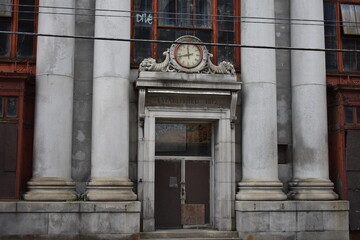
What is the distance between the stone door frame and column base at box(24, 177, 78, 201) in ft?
7.64

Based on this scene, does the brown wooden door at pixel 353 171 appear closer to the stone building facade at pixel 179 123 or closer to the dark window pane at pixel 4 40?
the stone building facade at pixel 179 123

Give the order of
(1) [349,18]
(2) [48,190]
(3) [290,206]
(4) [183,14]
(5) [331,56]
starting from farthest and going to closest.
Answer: (1) [349,18], (5) [331,56], (4) [183,14], (3) [290,206], (2) [48,190]

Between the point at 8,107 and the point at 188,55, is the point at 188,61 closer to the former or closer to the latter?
the point at 188,55

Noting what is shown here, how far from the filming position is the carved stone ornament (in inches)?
688

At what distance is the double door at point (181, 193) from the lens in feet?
58.5

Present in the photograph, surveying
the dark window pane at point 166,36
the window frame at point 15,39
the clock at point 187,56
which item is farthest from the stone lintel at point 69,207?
the dark window pane at point 166,36

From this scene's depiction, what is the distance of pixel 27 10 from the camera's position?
57.9ft

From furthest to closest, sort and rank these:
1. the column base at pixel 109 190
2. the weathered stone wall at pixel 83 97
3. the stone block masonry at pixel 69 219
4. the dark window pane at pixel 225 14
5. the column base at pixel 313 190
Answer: the dark window pane at pixel 225 14, the column base at pixel 313 190, the weathered stone wall at pixel 83 97, the column base at pixel 109 190, the stone block masonry at pixel 69 219

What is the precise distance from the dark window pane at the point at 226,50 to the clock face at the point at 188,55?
117 cm

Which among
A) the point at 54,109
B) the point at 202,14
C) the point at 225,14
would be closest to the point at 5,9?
the point at 54,109

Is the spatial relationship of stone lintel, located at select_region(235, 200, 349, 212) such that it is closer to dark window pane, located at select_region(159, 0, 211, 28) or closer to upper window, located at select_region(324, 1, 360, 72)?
upper window, located at select_region(324, 1, 360, 72)

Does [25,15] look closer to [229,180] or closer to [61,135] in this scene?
[61,135]

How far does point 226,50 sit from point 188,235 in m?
6.54

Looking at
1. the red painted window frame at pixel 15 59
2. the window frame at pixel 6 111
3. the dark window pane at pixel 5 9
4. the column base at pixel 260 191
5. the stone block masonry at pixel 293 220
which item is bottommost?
the stone block masonry at pixel 293 220
